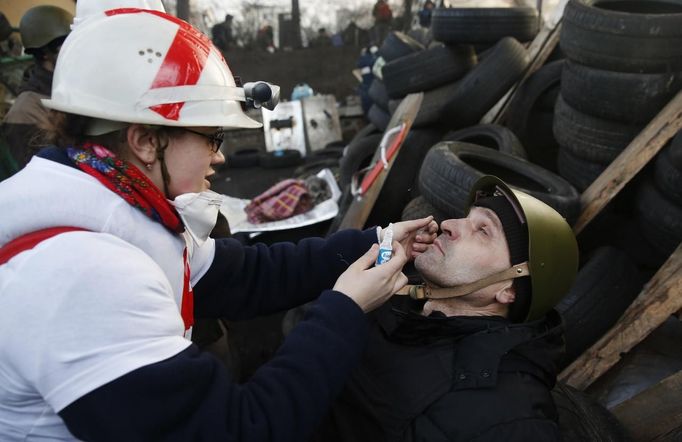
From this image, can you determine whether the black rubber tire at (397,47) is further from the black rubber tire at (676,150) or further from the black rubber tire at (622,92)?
the black rubber tire at (676,150)

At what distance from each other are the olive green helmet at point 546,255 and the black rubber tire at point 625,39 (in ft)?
6.83

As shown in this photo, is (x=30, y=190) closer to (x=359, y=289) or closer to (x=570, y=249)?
(x=359, y=289)

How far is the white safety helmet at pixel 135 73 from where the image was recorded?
152 centimetres

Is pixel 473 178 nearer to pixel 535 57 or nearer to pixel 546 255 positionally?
pixel 546 255

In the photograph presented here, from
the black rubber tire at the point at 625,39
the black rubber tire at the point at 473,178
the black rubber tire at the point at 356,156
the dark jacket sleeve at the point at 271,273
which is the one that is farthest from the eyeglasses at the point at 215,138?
the black rubber tire at the point at 356,156

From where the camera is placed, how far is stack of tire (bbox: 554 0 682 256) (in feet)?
11.1

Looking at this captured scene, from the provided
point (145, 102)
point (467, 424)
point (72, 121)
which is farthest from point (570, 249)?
point (72, 121)

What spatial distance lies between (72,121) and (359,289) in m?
1.06

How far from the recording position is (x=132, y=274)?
1.34 meters

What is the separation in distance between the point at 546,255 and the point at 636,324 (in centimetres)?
114

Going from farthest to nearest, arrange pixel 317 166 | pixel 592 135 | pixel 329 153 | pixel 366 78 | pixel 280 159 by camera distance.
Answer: pixel 366 78
pixel 280 159
pixel 329 153
pixel 317 166
pixel 592 135

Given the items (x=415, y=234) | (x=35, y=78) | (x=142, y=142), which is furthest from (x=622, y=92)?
(x=35, y=78)

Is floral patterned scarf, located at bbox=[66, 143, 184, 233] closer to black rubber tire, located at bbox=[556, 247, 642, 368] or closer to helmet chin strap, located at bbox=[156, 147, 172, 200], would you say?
helmet chin strap, located at bbox=[156, 147, 172, 200]

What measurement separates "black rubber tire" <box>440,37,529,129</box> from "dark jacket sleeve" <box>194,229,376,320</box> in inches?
132
